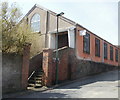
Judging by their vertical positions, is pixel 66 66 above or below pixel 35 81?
above

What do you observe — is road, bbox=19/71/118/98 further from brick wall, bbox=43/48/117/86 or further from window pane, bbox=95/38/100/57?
window pane, bbox=95/38/100/57

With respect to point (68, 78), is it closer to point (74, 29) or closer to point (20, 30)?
point (74, 29)

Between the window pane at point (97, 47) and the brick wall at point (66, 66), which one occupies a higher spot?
the window pane at point (97, 47)

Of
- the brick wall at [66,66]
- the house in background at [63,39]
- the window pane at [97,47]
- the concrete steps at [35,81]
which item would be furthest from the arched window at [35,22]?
the concrete steps at [35,81]

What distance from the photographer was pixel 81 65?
18234 millimetres

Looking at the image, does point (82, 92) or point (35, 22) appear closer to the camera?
point (82, 92)

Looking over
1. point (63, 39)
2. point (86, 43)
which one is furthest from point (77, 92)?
point (63, 39)

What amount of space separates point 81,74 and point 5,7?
11.5m

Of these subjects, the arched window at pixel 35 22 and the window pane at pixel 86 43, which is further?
the arched window at pixel 35 22

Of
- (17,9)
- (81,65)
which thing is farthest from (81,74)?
(17,9)

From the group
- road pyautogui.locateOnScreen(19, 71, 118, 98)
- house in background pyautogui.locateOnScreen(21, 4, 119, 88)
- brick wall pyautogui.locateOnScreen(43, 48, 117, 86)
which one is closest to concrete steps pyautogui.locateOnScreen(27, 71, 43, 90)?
brick wall pyautogui.locateOnScreen(43, 48, 117, 86)

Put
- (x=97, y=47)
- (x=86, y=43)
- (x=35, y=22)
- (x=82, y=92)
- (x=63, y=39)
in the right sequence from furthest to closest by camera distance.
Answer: (x=97, y=47) → (x=35, y=22) → (x=63, y=39) → (x=86, y=43) → (x=82, y=92)

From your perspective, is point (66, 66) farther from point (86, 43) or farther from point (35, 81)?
point (86, 43)

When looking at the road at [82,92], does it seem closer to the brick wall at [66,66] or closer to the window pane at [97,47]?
the brick wall at [66,66]
